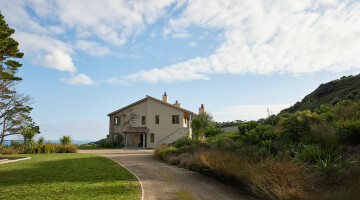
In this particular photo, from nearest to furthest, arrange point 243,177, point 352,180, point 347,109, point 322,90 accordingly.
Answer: point 352,180 < point 243,177 < point 347,109 < point 322,90

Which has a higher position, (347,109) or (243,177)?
(347,109)

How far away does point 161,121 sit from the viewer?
3111cm

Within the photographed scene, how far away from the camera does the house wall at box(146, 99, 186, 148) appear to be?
30641mm

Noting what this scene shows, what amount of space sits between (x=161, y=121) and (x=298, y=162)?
2503 centimetres

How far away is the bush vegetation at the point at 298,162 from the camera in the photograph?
5703 mm

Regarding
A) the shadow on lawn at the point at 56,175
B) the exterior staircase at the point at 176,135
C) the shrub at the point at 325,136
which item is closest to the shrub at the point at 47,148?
the shadow on lawn at the point at 56,175

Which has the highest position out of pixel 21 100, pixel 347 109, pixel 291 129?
pixel 21 100

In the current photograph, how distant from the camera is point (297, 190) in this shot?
553 cm

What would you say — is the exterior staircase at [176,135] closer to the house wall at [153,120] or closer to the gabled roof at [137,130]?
the house wall at [153,120]

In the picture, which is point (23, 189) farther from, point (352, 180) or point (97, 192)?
point (352, 180)

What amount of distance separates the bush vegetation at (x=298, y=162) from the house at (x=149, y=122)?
17452mm

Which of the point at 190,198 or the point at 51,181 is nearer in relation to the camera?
the point at 190,198

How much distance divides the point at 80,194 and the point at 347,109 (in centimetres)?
1218

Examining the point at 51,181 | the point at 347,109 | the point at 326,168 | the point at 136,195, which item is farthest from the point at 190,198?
the point at 347,109
